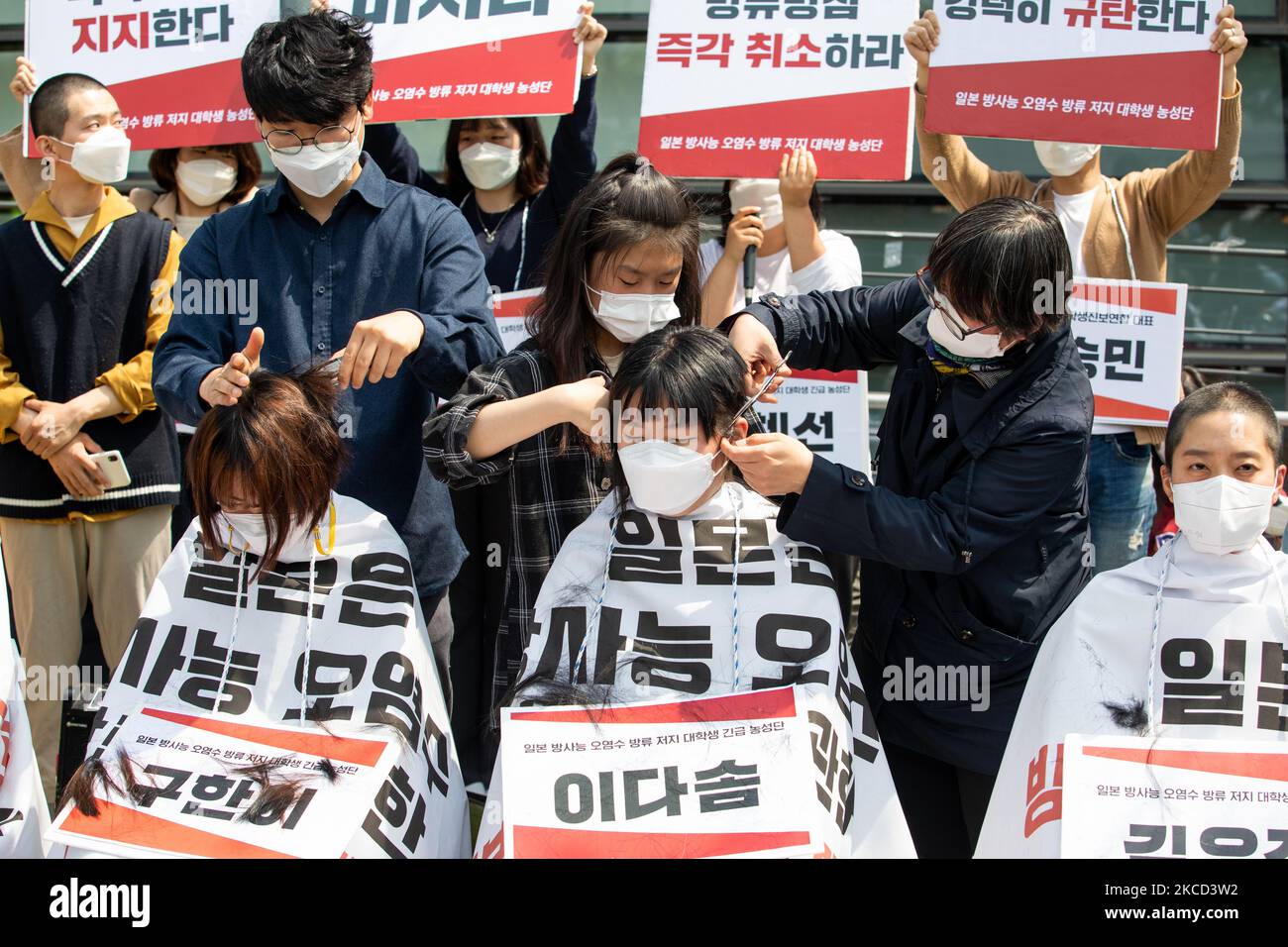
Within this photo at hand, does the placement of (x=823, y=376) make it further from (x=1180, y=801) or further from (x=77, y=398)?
(x=77, y=398)

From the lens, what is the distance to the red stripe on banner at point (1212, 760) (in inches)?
100

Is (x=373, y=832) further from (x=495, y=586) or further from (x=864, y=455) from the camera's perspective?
(x=864, y=455)

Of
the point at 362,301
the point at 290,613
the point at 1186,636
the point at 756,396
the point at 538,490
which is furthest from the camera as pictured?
the point at 362,301

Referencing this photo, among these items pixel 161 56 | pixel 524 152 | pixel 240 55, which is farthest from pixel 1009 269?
pixel 161 56

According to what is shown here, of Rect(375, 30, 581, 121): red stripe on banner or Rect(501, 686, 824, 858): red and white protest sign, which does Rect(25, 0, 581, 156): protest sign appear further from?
Rect(501, 686, 824, 858): red and white protest sign

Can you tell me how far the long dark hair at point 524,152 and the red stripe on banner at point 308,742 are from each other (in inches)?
86.8

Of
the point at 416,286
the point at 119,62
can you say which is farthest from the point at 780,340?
the point at 119,62

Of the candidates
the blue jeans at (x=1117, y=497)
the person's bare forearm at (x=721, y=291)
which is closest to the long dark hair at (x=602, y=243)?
the person's bare forearm at (x=721, y=291)

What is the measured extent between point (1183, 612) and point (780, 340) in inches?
42.5

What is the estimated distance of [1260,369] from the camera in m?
6.70

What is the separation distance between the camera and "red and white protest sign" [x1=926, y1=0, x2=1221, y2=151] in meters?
3.87

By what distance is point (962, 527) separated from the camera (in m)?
2.82

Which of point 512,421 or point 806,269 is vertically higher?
point 806,269

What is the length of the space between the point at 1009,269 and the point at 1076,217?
159 cm
